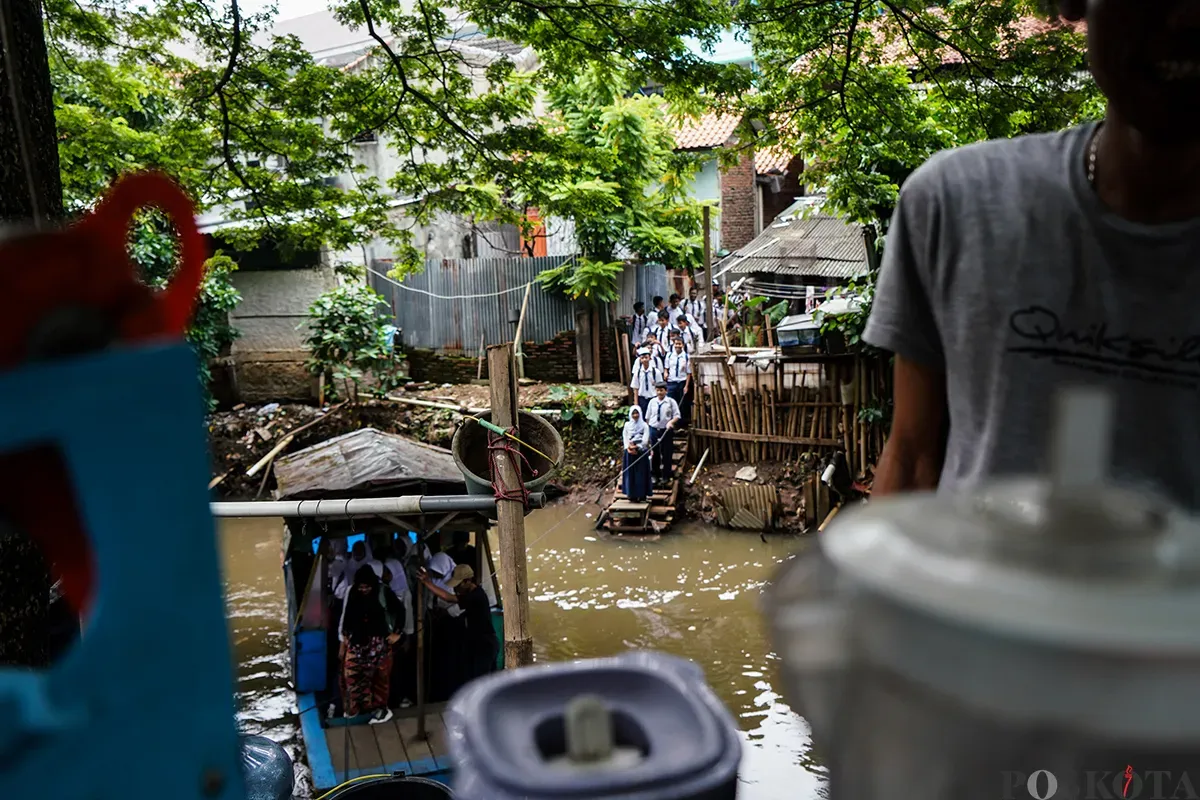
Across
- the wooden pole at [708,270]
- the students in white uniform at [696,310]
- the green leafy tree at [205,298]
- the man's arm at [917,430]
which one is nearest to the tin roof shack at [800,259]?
the students in white uniform at [696,310]

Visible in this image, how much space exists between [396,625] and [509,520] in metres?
2.17

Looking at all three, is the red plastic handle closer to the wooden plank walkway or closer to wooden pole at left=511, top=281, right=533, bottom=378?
the wooden plank walkway

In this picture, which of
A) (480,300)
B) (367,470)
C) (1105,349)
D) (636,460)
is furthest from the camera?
(480,300)

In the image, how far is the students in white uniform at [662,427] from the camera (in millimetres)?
12438

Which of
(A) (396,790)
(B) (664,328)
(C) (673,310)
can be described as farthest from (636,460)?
(A) (396,790)

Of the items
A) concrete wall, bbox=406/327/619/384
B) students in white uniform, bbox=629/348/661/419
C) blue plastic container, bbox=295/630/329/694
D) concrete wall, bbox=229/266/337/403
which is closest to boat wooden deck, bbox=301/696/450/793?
blue plastic container, bbox=295/630/329/694

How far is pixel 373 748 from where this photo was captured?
255 inches

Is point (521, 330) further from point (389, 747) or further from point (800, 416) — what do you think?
point (389, 747)

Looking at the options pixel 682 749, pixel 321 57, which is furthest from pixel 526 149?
pixel 321 57

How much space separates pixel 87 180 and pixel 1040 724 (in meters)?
8.35

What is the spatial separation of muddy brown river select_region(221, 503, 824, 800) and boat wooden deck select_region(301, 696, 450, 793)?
1.31 feet

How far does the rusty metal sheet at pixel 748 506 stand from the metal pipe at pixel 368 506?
6.53 m

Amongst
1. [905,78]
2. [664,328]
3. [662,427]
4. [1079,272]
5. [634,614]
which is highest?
[905,78]

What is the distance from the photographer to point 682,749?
2.68 ft
